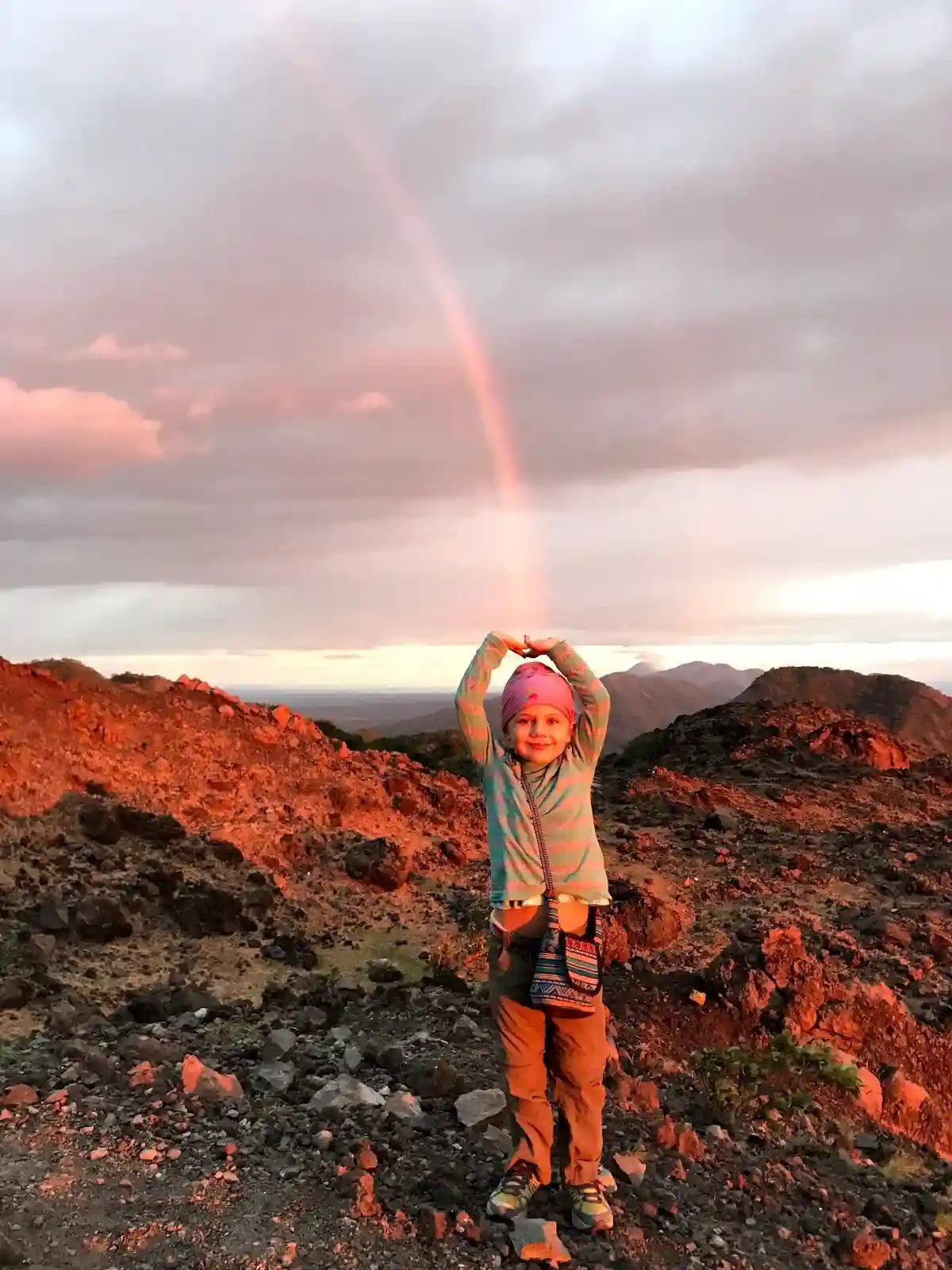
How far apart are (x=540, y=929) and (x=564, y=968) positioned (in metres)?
0.27

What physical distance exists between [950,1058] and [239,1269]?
A: 627 centimetres

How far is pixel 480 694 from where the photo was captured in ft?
15.8

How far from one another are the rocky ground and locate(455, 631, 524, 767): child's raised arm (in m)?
2.21

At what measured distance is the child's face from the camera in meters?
4.56

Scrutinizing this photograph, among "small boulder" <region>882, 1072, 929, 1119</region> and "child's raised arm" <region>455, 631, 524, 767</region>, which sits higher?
"child's raised arm" <region>455, 631, 524, 767</region>

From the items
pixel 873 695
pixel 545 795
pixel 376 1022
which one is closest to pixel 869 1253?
pixel 545 795

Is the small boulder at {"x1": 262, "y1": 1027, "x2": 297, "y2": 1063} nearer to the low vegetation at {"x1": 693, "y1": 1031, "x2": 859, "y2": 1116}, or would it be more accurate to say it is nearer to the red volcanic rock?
→ the low vegetation at {"x1": 693, "y1": 1031, "x2": 859, "y2": 1116}

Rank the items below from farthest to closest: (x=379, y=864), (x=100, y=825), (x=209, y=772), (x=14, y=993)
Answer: (x=209, y=772) < (x=379, y=864) < (x=100, y=825) < (x=14, y=993)

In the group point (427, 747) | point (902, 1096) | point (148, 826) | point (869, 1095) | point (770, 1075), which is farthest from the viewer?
point (427, 747)

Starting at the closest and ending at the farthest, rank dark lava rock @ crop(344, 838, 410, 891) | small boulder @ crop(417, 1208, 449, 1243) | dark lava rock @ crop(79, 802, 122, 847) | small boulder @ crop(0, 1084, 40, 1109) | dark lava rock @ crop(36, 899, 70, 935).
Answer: small boulder @ crop(417, 1208, 449, 1243)
small boulder @ crop(0, 1084, 40, 1109)
dark lava rock @ crop(36, 899, 70, 935)
dark lava rock @ crop(79, 802, 122, 847)
dark lava rock @ crop(344, 838, 410, 891)

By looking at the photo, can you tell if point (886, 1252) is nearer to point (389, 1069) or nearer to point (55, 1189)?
point (389, 1069)

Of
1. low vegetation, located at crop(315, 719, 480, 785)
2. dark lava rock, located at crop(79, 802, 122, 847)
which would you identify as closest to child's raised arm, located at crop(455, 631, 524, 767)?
dark lava rock, located at crop(79, 802, 122, 847)

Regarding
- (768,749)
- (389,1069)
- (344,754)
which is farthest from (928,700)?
(389,1069)

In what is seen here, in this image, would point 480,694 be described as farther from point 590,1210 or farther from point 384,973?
point 384,973
